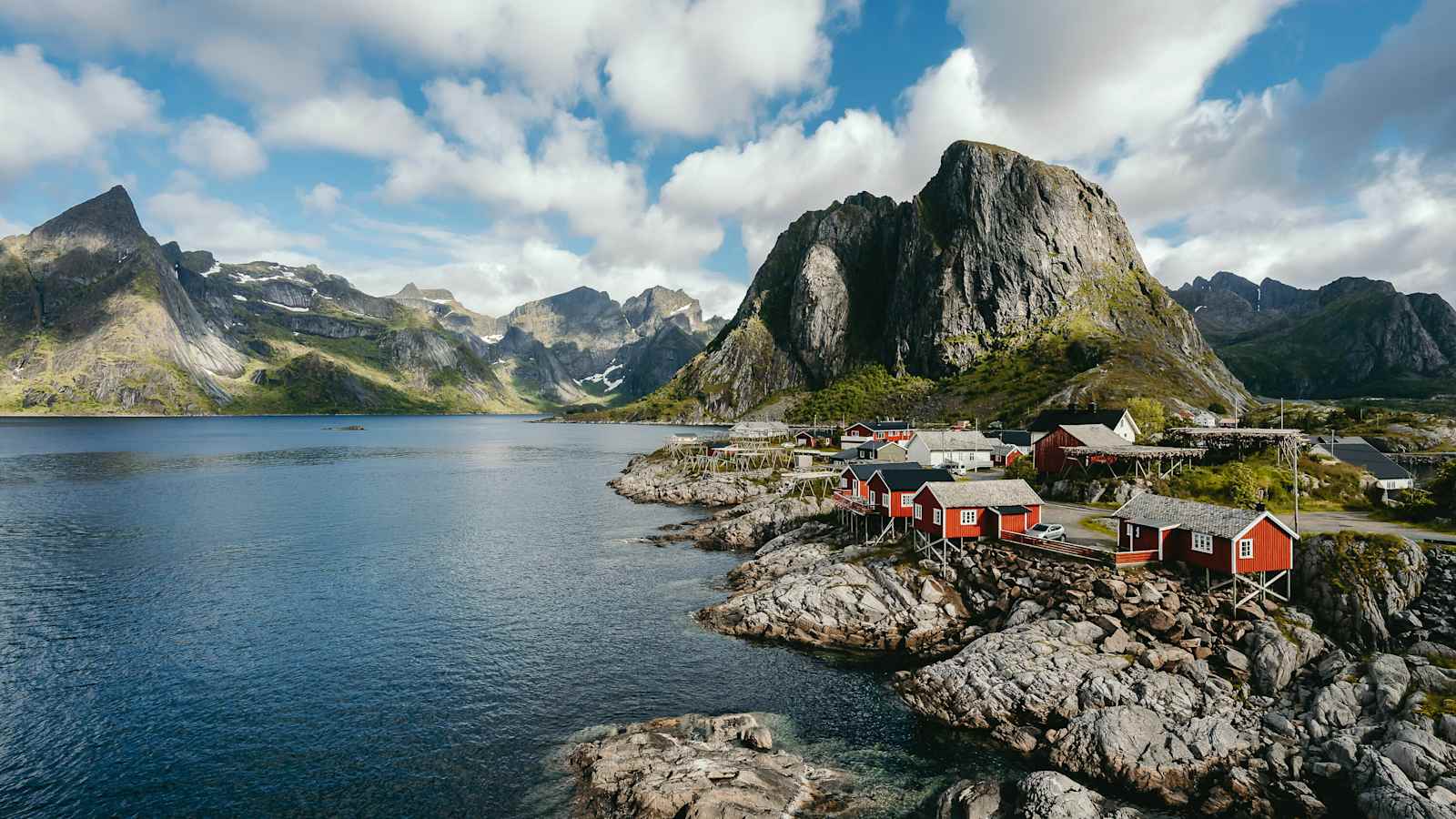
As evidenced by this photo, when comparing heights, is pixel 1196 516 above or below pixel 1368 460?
below

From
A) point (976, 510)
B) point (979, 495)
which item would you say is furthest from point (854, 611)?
point (979, 495)

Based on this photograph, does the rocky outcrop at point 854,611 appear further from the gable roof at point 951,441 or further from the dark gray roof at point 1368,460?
the dark gray roof at point 1368,460

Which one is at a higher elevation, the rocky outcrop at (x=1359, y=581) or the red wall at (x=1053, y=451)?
the red wall at (x=1053, y=451)

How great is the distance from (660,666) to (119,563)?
59.8 metres

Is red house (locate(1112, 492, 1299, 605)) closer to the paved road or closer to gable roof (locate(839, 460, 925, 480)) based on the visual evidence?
the paved road

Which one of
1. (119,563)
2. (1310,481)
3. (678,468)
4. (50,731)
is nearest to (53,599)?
(119,563)

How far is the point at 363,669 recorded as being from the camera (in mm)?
42688

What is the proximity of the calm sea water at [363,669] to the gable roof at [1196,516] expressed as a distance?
2172 centimetres

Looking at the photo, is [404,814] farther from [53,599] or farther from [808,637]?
[53,599]

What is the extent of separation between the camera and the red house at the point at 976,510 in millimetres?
54969

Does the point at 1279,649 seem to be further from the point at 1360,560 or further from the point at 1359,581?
the point at 1360,560

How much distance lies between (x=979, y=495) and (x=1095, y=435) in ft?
119

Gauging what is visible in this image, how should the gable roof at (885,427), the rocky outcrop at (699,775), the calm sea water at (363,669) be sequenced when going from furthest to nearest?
the gable roof at (885,427), the calm sea water at (363,669), the rocky outcrop at (699,775)

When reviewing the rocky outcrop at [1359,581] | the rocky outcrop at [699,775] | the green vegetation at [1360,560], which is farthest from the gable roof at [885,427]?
the rocky outcrop at [699,775]
